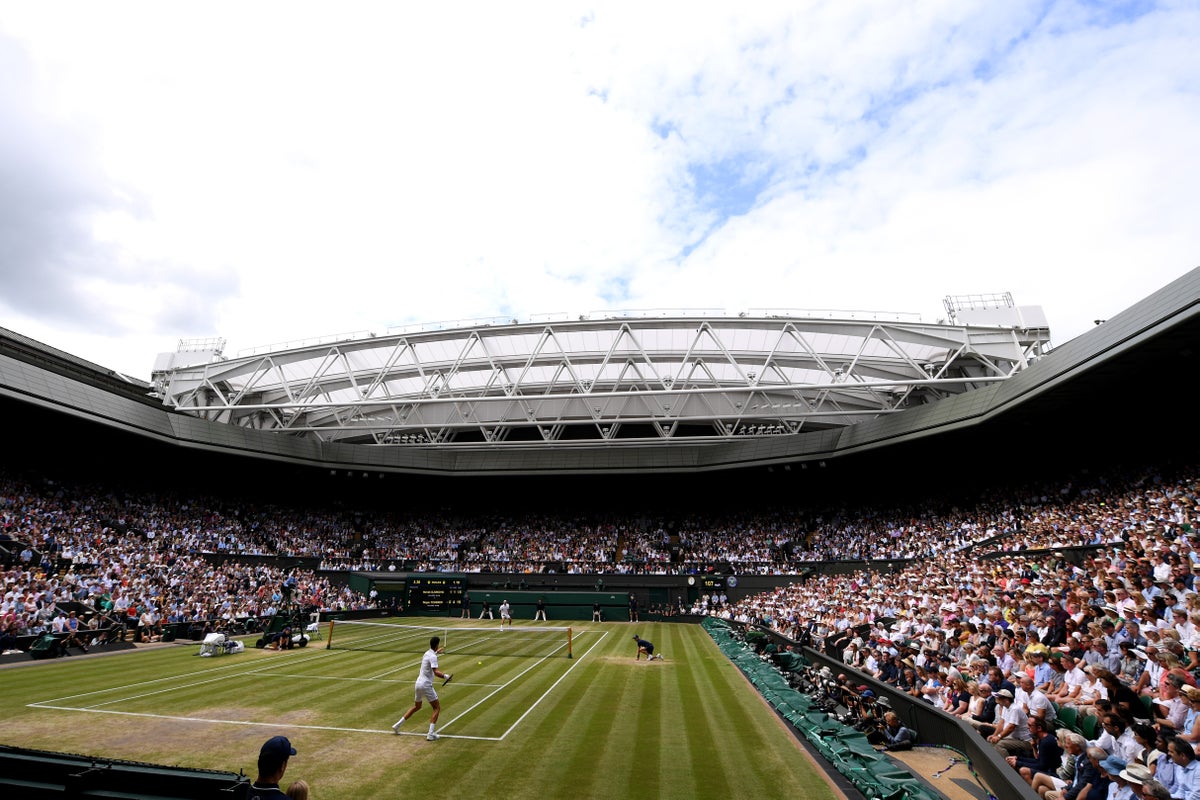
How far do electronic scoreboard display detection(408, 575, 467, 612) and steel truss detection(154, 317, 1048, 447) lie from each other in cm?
994

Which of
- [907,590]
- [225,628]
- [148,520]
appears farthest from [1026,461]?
[148,520]

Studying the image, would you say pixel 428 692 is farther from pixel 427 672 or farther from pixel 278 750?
pixel 278 750

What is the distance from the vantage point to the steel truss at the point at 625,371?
29.8 m

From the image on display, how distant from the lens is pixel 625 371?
34.9 metres

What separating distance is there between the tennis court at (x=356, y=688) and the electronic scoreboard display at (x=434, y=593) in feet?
49.6

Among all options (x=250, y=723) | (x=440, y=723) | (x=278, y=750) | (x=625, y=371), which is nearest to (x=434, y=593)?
(x=625, y=371)

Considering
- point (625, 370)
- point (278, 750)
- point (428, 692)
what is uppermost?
point (625, 370)

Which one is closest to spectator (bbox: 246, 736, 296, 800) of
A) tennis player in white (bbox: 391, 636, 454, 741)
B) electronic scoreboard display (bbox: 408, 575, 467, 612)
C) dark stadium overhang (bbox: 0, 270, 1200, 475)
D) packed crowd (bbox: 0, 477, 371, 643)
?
tennis player in white (bbox: 391, 636, 454, 741)

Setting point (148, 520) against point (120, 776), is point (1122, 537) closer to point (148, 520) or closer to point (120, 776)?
point (120, 776)

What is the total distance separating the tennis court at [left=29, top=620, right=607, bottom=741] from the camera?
12266 millimetres

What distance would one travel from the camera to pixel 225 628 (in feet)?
86.4

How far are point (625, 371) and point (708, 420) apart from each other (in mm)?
7791

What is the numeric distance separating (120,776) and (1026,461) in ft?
134

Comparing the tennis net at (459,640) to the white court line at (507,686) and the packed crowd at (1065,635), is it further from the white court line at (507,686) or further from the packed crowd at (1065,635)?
the packed crowd at (1065,635)
